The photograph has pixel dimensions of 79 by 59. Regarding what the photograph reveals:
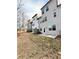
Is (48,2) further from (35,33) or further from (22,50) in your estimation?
(22,50)

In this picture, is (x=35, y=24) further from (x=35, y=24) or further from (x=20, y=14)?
(x=20, y=14)

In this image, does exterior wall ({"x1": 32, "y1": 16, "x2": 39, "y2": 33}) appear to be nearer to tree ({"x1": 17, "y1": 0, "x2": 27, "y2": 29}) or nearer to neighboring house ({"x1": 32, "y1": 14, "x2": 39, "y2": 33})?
neighboring house ({"x1": 32, "y1": 14, "x2": 39, "y2": 33})

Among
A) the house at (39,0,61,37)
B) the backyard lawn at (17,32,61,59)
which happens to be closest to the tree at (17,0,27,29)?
the backyard lawn at (17,32,61,59)

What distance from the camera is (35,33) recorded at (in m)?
1.69

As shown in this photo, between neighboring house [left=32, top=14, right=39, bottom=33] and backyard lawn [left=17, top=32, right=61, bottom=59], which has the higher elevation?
neighboring house [left=32, top=14, right=39, bottom=33]

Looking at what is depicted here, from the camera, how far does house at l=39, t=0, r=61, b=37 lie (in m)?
1.71

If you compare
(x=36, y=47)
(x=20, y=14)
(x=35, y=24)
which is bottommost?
(x=36, y=47)

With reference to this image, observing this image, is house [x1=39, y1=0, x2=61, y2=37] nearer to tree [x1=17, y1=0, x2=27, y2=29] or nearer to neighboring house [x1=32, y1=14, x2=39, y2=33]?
neighboring house [x1=32, y1=14, x2=39, y2=33]

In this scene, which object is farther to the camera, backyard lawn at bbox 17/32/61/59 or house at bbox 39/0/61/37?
house at bbox 39/0/61/37

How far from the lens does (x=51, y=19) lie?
1739 millimetres

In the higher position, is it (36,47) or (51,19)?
(51,19)

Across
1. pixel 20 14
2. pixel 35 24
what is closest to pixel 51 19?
pixel 35 24

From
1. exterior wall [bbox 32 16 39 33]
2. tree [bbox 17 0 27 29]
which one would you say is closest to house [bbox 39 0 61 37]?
exterior wall [bbox 32 16 39 33]
